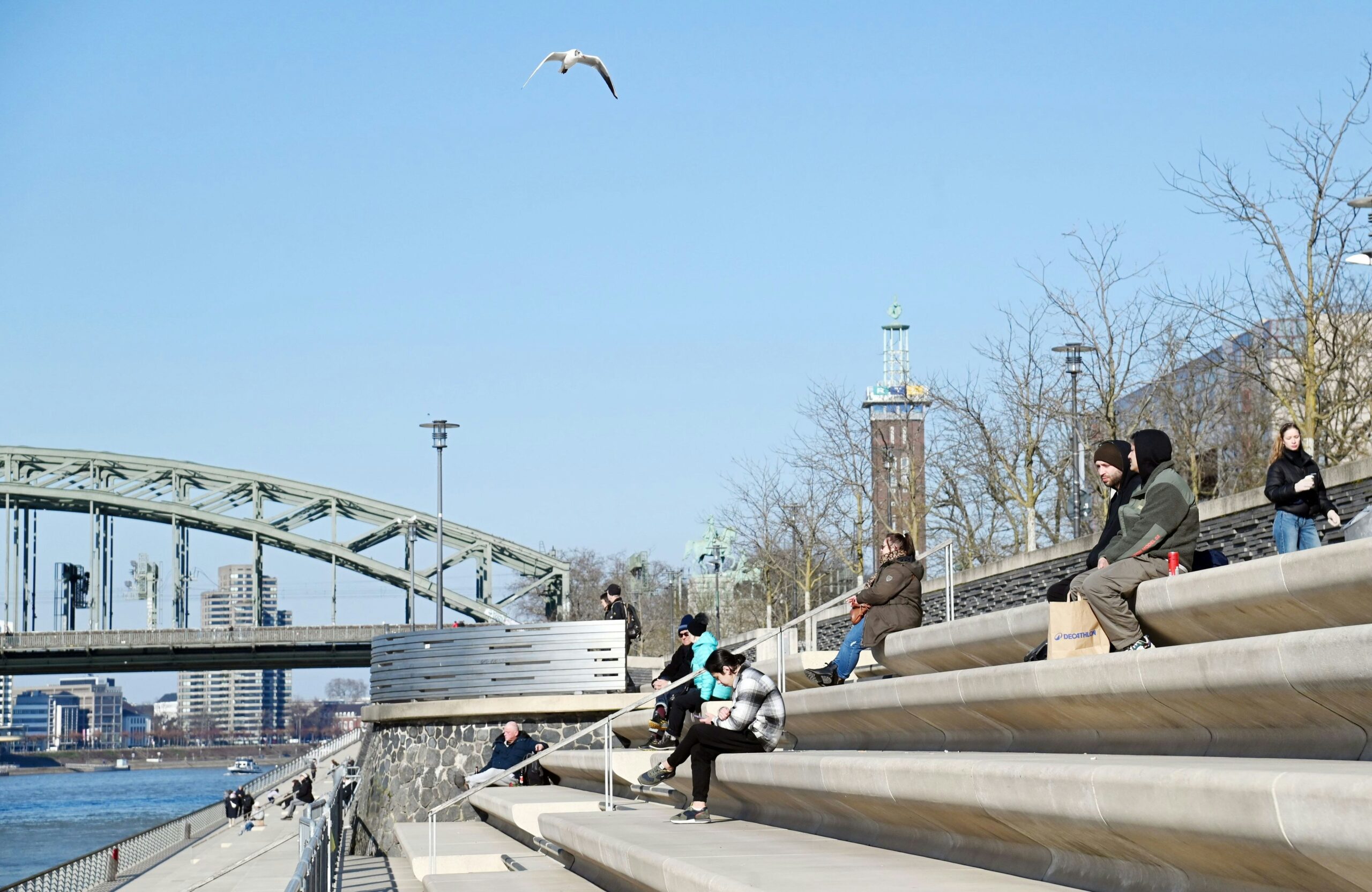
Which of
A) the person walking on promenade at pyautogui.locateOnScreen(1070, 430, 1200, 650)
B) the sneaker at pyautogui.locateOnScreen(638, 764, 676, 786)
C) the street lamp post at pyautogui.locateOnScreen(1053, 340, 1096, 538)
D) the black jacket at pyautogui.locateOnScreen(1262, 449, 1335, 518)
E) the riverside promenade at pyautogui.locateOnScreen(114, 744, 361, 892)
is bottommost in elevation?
the riverside promenade at pyautogui.locateOnScreen(114, 744, 361, 892)

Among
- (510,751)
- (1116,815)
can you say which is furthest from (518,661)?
(1116,815)

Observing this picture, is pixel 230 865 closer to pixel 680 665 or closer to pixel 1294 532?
pixel 680 665

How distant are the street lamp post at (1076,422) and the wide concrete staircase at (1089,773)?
50.9ft

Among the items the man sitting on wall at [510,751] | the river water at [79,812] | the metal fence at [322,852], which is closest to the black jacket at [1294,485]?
the metal fence at [322,852]

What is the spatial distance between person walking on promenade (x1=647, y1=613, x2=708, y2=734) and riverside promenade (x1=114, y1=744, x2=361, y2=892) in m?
9.23

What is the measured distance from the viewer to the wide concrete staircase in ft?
13.3

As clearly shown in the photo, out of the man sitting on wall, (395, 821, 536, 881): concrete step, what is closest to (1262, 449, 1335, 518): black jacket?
(395, 821, 536, 881): concrete step

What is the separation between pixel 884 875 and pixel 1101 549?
11.3ft

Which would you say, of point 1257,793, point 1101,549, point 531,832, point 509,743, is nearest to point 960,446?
point 509,743

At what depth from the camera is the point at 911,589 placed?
10.7 meters

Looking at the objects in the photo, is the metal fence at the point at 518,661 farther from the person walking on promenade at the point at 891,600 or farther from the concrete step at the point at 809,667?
the person walking on promenade at the point at 891,600

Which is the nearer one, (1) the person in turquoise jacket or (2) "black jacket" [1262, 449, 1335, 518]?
(2) "black jacket" [1262, 449, 1335, 518]

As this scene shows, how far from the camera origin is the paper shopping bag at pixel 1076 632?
6926 mm

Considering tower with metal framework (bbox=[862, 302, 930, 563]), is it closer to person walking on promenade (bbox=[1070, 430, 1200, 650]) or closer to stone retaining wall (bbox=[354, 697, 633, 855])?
stone retaining wall (bbox=[354, 697, 633, 855])
